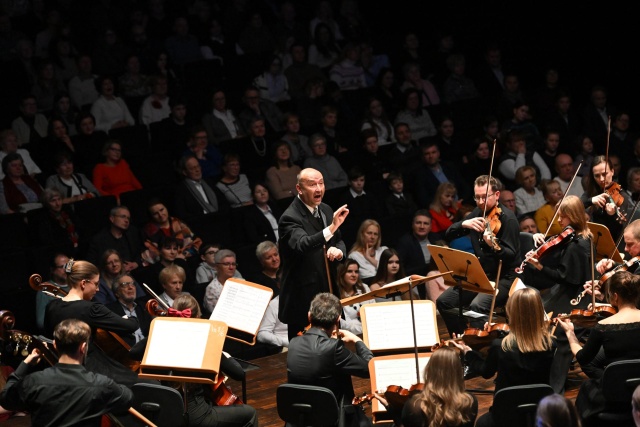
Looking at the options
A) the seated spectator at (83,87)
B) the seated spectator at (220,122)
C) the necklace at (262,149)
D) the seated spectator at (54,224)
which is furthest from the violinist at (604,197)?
the seated spectator at (83,87)

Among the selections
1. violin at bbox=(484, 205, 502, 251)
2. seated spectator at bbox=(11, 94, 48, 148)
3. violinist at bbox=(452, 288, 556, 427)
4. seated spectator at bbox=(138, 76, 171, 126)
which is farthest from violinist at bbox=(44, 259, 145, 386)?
seated spectator at bbox=(138, 76, 171, 126)

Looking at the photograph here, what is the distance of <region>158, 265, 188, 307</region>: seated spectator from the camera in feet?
23.6

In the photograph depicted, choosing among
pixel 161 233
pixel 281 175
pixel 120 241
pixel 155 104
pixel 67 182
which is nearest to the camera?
pixel 120 241

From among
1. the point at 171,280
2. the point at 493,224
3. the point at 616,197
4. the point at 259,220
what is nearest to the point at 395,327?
the point at 493,224

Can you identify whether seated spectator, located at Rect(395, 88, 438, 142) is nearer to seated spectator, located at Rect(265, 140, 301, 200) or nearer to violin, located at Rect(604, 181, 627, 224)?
seated spectator, located at Rect(265, 140, 301, 200)

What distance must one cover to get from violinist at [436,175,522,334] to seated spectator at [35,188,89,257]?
9.94 ft

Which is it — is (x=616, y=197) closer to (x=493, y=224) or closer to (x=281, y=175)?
(x=493, y=224)

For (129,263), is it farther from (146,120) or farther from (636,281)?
(636,281)

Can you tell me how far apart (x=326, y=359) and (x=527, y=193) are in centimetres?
504

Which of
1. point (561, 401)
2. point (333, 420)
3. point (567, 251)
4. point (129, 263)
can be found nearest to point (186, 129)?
point (129, 263)

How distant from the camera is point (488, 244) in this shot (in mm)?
6469

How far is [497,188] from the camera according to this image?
6625 mm

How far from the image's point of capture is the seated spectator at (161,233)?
317 inches

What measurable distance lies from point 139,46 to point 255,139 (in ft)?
6.23
